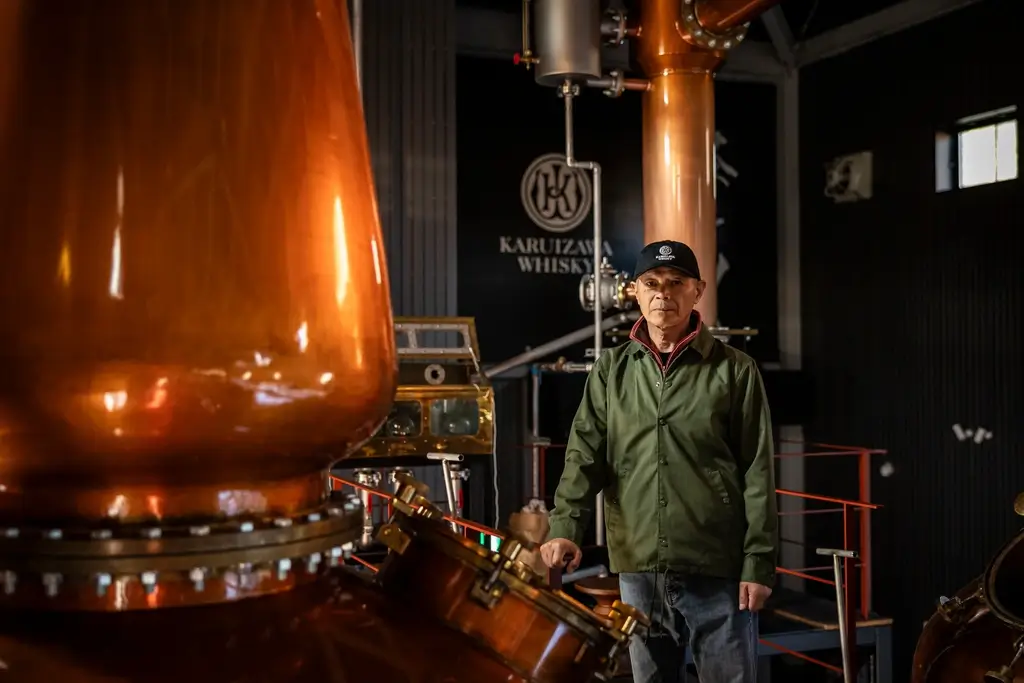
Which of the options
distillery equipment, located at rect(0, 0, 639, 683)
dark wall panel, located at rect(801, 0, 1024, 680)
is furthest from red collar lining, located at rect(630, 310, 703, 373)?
dark wall panel, located at rect(801, 0, 1024, 680)

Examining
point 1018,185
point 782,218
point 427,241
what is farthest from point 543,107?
point 1018,185

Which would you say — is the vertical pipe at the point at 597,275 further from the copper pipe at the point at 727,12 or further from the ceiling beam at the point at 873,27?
the ceiling beam at the point at 873,27

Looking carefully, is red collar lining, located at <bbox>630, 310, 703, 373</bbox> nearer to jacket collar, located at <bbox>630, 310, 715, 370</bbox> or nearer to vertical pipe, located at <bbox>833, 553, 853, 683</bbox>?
jacket collar, located at <bbox>630, 310, 715, 370</bbox>

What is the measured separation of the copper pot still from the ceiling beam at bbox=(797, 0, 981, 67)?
13.4 ft

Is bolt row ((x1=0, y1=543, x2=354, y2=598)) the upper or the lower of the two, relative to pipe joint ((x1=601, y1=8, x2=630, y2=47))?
lower

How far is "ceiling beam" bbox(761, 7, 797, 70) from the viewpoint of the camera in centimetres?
643

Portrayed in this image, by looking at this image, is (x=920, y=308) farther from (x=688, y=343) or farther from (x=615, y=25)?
(x=688, y=343)

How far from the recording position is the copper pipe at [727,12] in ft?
13.3

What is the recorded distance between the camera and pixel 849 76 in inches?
244

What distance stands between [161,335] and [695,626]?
2100 millimetres

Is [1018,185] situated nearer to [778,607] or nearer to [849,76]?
[849,76]

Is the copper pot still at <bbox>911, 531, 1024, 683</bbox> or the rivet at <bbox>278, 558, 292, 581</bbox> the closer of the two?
the rivet at <bbox>278, 558, 292, 581</bbox>

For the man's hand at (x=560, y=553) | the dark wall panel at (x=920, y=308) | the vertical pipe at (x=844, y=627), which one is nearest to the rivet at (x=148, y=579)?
the man's hand at (x=560, y=553)

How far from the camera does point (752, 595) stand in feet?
7.24
